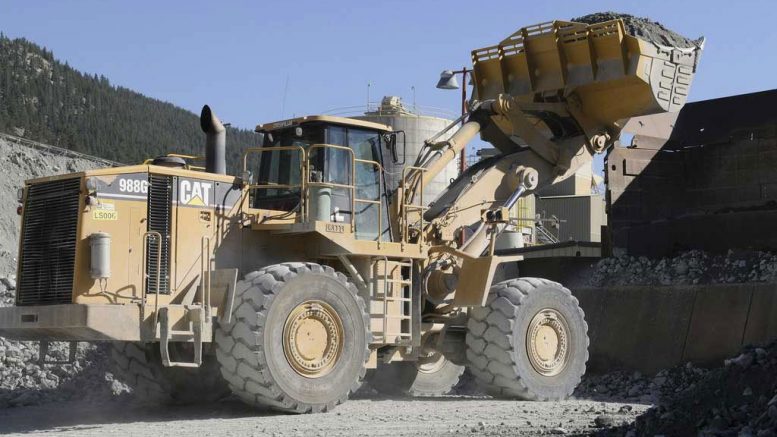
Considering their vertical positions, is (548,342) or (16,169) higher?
(16,169)

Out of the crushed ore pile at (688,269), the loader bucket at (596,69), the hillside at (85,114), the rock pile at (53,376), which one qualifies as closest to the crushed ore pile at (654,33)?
the loader bucket at (596,69)

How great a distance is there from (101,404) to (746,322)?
26.3ft

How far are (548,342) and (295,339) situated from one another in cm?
377

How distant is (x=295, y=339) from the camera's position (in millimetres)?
10922

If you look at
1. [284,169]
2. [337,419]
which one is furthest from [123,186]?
[337,419]

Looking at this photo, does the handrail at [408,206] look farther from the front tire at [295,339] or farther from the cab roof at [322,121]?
the front tire at [295,339]

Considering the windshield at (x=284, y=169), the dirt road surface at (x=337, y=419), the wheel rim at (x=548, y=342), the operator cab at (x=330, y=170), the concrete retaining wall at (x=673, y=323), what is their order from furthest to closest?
the concrete retaining wall at (x=673, y=323), the wheel rim at (x=548, y=342), the windshield at (x=284, y=169), the operator cab at (x=330, y=170), the dirt road surface at (x=337, y=419)

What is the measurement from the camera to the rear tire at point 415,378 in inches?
567

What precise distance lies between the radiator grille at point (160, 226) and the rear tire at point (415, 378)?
4108 mm

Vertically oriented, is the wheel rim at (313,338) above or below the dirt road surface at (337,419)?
above

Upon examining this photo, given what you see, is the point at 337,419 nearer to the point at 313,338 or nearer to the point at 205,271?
the point at 313,338

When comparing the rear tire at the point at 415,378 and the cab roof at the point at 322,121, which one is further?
the rear tire at the point at 415,378

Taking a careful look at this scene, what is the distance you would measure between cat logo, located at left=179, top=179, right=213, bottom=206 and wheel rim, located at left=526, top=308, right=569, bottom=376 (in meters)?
4.27

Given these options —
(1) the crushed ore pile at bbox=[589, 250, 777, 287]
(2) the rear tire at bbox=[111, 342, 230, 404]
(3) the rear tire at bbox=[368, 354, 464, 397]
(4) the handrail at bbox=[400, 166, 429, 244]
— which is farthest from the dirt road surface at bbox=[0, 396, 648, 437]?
(1) the crushed ore pile at bbox=[589, 250, 777, 287]
